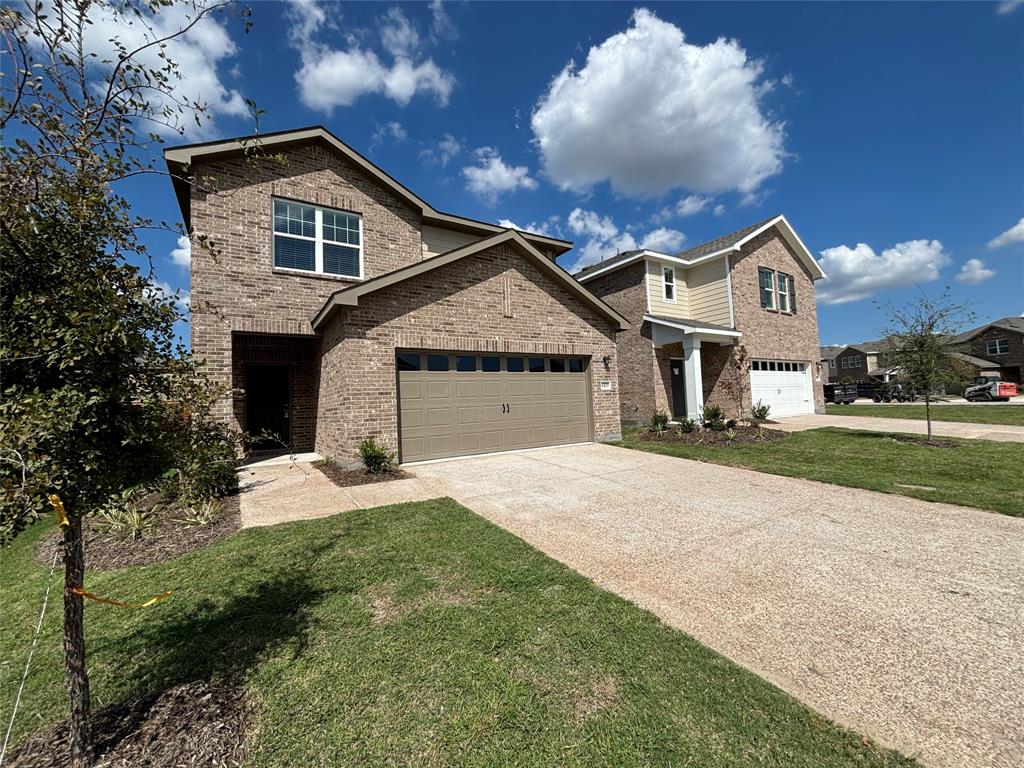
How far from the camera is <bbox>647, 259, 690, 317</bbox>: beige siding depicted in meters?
17.3

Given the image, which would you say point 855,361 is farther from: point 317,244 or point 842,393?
point 317,244

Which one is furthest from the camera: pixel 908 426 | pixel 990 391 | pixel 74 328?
pixel 990 391

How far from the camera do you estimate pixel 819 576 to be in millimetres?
3879

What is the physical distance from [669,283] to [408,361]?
13.0 meters

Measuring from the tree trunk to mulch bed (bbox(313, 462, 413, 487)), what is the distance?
582cm

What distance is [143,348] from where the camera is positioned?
2150mm

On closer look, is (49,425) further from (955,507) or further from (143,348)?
(955,507)

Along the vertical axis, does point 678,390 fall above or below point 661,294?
below

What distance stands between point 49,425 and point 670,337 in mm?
16484

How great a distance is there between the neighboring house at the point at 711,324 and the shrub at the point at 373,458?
11.1 metres

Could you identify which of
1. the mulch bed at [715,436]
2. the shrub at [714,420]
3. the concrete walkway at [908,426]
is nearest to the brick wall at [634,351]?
the shrub at [714,420]

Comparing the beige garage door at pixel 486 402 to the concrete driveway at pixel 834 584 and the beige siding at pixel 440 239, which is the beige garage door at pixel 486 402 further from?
the beige siding at pixel 440 239

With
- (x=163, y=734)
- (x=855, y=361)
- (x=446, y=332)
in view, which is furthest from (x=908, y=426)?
(x=855, y=361)

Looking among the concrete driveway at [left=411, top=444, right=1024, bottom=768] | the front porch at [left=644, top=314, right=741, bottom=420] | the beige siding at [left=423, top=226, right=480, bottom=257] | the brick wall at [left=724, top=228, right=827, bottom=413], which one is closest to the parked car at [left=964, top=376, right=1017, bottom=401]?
the brick wall at [left=724, top=228, right=827, bottom=413]
